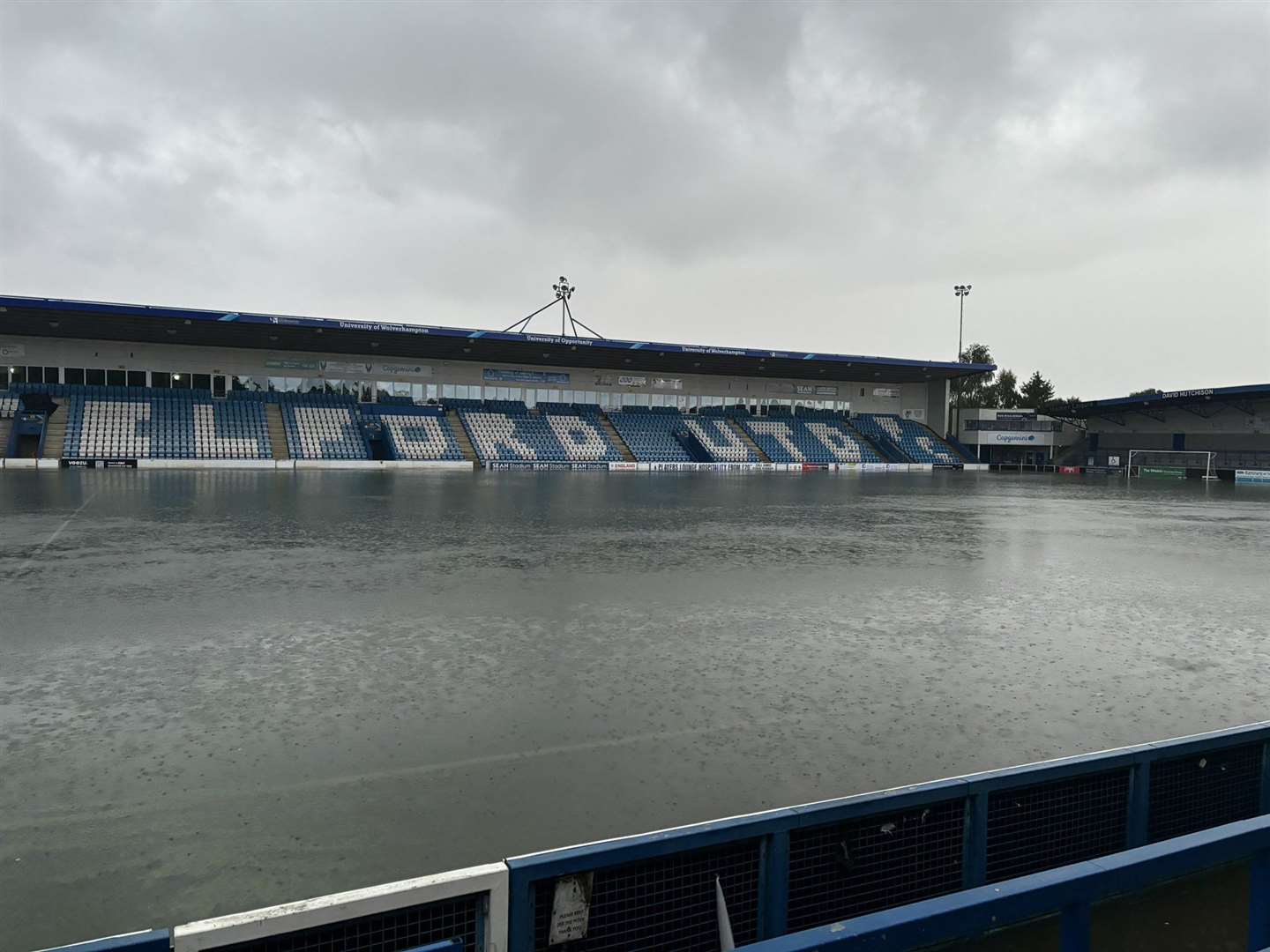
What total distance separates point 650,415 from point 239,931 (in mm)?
56502

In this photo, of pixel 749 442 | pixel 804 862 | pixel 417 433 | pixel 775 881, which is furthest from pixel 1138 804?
pixel 749 442

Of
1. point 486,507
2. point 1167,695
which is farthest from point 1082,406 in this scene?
point 1167,695

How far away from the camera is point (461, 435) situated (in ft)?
163

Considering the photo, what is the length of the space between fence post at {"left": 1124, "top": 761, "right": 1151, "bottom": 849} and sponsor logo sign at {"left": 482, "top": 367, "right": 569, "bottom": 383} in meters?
52.6

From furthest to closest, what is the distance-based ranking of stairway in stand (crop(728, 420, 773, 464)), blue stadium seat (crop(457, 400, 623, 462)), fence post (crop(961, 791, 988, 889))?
stairway in stand (crop(728, 420, 773, 464)) < blue stadium seat (crop(457, 400, 623, 462)) < fence post (crop(961, 791, 988, 889))

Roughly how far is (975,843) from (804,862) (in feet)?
2.86

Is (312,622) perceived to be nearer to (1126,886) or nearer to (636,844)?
(636,844)

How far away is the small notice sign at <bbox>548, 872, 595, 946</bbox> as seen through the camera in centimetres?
258

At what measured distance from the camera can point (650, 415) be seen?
58.2 metres

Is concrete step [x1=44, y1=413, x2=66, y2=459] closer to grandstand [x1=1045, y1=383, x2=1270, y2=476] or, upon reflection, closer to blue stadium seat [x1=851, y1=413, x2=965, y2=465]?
blue stadium seat [x1=851, y1=413, x2=965, y2=465]

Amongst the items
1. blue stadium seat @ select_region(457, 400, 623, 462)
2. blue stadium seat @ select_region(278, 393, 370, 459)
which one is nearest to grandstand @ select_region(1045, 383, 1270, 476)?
blue stadium seat @ select_region(457, 400, 623, 462)

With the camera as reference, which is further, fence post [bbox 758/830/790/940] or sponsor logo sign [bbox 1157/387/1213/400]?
sponsor logo sign [bbox 1157/387/1213/400]

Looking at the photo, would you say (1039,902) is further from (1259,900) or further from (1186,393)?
(1186,393)

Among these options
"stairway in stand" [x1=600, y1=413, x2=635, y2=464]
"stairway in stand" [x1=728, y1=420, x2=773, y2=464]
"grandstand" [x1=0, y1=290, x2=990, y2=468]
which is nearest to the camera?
"grandstand" [x1=0, y1=290, x2=990, y2=468]
